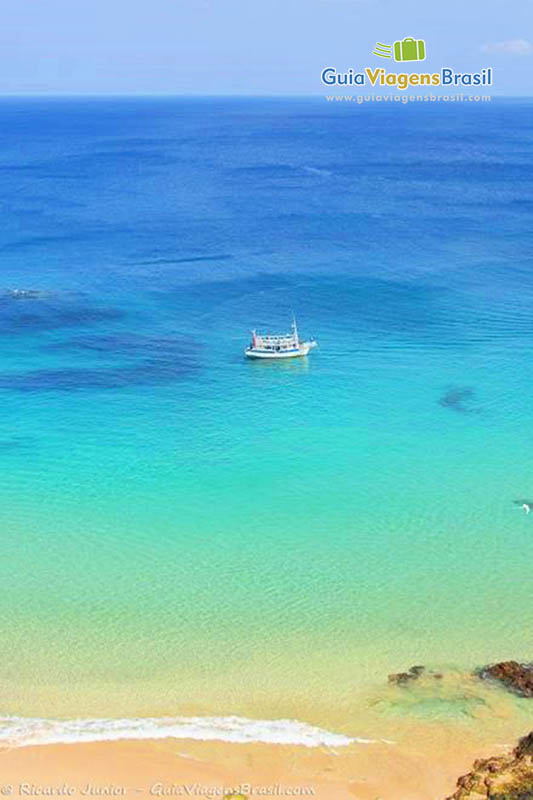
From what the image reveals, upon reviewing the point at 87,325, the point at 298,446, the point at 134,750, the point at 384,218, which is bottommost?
the point at 134,750

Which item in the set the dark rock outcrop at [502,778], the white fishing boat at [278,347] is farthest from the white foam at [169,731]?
the white fishing boat at [278,347]

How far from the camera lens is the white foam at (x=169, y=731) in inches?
998

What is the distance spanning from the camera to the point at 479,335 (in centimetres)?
5822

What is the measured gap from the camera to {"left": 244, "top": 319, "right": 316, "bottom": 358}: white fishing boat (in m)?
54.3

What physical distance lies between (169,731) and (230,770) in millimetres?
2408

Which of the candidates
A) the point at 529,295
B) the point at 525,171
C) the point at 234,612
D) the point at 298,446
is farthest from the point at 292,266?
the point at 525,171

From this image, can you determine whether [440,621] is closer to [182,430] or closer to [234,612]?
[234,612]

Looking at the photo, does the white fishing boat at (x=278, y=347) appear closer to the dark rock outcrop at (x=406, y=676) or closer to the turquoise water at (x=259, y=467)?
the turquoise water at (x=259, y=467)

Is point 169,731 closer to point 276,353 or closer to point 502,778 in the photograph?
point 502,778

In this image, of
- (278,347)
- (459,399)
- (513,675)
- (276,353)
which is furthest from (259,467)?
(513,675)

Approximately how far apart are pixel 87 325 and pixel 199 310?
26.4 feet

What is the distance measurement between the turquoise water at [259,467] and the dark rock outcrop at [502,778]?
2.59 m

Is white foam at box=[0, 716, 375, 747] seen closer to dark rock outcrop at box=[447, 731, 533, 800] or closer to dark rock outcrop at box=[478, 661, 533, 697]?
dark rock outcrop at box=[447, 731, 533, 800]

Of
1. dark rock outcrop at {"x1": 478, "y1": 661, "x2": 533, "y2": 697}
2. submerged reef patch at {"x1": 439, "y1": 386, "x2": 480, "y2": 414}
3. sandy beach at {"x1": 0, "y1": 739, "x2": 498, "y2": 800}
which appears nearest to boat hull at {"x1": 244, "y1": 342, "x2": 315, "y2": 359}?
submerged reef patch at {"x1": 439, "y1": 386, "x2": 480, "y2": 414}
